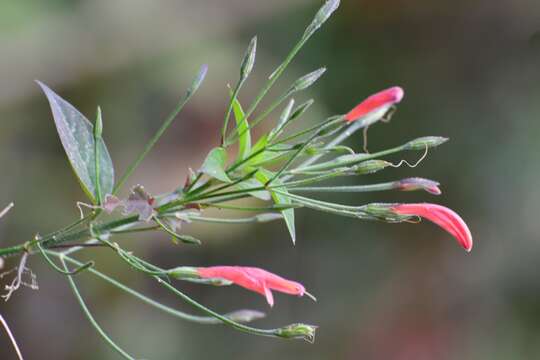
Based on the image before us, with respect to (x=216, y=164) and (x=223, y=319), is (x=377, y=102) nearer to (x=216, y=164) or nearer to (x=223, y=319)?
(x=216, y=164)

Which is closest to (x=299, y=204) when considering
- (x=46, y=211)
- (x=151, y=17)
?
(x=46, y=211)

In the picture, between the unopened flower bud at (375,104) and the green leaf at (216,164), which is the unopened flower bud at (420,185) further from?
the green leaf at (216,164)

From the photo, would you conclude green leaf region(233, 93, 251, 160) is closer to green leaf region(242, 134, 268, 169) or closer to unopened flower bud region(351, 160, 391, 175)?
green leaf region(242, 134, 268, 169)

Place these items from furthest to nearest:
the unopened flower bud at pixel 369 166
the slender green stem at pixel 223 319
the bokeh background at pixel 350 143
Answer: the bokeh background at pixel 350 143 → the unopened flower bud at pixel 369 166 → the slender green stem at pixel 223 319

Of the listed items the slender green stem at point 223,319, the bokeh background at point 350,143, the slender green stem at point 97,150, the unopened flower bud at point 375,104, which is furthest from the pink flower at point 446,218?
the bokeh background at point 350,143

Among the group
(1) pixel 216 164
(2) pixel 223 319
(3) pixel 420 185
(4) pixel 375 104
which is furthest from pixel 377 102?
(2) pixel 223 319

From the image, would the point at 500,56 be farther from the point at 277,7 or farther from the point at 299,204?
the point at 299,204

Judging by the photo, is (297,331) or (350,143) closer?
(297,331)
